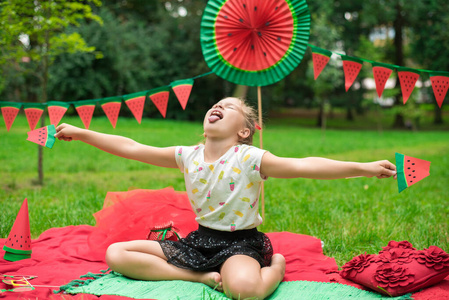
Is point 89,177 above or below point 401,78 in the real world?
below

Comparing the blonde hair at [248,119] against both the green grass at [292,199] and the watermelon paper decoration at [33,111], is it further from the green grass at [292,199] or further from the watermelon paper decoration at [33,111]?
the watermelon paper decoration at [33,111]

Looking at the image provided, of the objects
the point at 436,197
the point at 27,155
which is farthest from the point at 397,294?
the point at 27,155

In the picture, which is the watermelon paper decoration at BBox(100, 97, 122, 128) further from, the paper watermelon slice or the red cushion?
the red cushion

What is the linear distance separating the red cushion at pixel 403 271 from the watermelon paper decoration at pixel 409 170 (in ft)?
1.82

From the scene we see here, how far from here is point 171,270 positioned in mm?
2814

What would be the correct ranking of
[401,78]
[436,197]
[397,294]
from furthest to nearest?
[436,197], [401,78], [397,294]

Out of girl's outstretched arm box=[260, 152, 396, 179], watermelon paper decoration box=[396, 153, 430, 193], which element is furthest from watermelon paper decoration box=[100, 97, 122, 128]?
watermelon paper decoration box=[396, 153, 430, 193]

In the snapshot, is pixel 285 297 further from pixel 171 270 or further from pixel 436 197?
pixel 436 197

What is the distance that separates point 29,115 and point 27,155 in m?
5.48

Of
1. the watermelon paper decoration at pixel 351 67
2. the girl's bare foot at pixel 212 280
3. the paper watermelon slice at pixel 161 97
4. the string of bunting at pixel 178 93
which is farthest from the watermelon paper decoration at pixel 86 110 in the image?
the watermelon paper decoration at pixel 351 67

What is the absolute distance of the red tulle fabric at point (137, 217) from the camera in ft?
11.5

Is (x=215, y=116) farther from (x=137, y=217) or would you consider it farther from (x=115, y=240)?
(x=115, y=240)

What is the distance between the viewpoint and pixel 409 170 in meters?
2.45

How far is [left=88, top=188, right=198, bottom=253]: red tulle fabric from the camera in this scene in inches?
138
